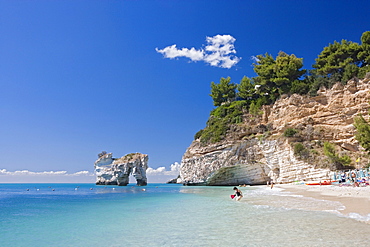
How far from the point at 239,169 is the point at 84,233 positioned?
3633cm

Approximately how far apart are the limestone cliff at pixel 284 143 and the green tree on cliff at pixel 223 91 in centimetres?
1261

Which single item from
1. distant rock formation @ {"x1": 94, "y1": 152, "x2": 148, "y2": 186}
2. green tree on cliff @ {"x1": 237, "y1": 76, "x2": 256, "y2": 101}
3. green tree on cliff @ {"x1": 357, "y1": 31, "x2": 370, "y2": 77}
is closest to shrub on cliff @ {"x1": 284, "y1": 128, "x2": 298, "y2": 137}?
green tree on cliff @ {"x1": 357, "y1": 31, "x2": 370, "y2": 77}

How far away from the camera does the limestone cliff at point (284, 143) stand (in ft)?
107

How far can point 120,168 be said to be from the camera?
65312 mm

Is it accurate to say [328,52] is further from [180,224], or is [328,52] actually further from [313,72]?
[180,224]

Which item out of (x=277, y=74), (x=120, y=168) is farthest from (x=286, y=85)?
(x=120, y=168)

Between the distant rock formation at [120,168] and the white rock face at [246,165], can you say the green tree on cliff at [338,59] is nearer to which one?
the white rock face at [246,165]

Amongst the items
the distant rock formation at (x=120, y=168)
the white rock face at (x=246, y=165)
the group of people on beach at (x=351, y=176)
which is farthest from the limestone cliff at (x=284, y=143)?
the distant rock formation at (x=120, y=168)

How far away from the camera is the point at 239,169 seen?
42906 mm

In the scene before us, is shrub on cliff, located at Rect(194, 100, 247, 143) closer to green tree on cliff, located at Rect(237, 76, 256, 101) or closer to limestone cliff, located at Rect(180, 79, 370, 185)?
limestone cliff, located at Rect(180, 79, 370, 185)

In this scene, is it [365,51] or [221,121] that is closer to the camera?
[365,51]

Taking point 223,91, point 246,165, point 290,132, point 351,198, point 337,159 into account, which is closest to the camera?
point 351,198

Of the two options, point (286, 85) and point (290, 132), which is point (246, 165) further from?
point (286, 85)

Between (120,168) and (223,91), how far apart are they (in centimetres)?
3159
